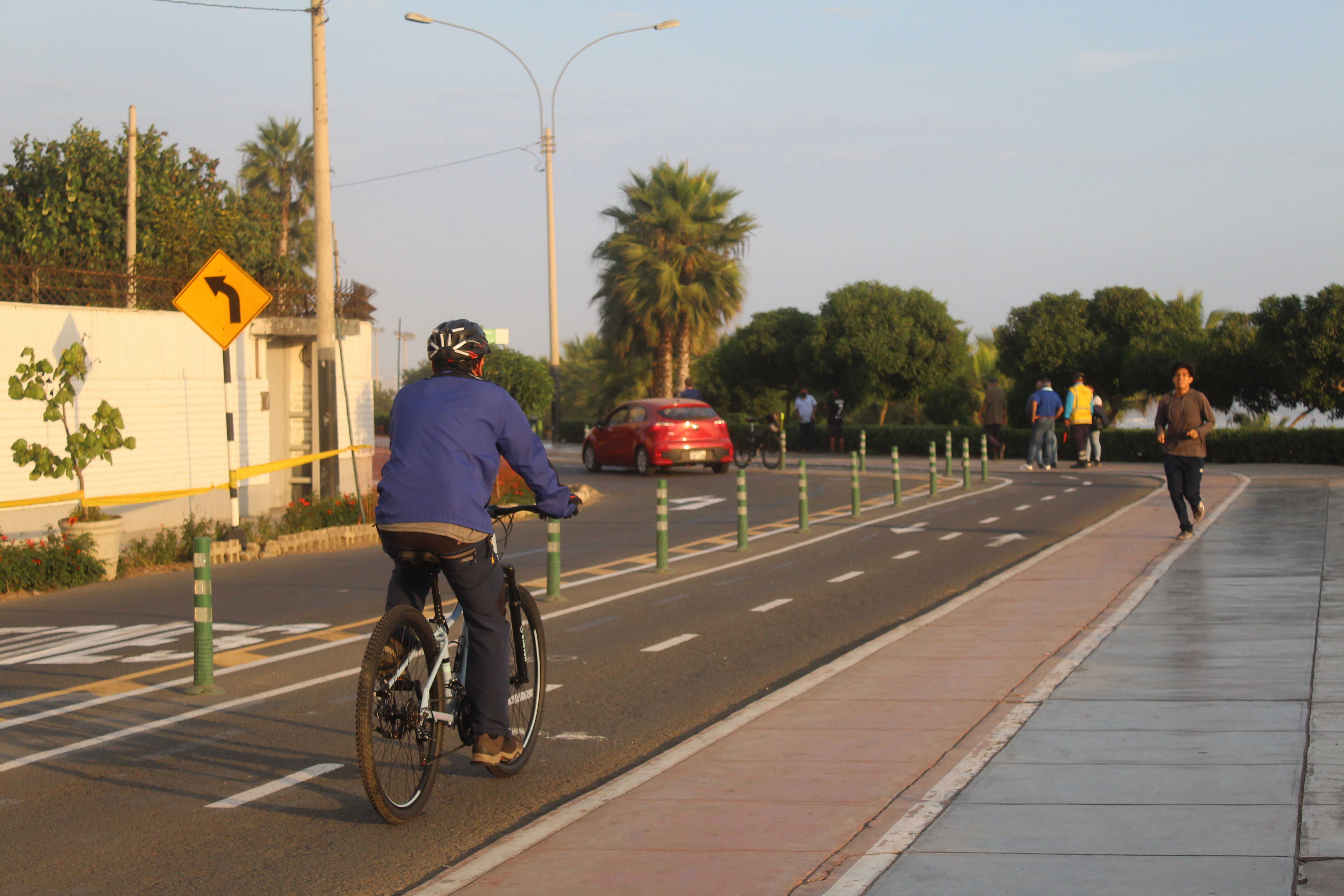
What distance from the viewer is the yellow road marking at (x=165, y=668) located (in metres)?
8.42

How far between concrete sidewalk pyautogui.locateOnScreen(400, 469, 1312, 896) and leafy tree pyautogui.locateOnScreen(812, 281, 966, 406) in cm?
3497

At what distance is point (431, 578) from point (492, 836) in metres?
1.04

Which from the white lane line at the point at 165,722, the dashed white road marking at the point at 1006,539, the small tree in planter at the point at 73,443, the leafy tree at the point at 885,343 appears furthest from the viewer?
the leafy tree at the point at 885,343

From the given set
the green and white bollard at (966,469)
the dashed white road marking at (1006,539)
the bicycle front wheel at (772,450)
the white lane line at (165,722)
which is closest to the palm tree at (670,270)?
the bicycle front wheel at (772,450)

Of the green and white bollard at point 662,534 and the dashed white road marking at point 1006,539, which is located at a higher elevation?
the green and white bollard at point 662,534

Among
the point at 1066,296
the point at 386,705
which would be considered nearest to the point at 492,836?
the point at 386,705

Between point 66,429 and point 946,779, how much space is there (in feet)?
43.6

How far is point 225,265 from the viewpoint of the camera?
14.7 meters

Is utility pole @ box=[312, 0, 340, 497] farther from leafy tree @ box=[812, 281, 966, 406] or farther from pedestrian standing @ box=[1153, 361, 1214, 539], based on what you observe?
leafy tree @ box=[812, 281, 966, 406]

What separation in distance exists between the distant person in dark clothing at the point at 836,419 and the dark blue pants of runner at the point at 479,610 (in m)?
33.1

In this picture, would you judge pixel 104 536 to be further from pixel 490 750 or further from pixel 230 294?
pixel 490 750

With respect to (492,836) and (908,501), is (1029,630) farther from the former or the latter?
(908,501)

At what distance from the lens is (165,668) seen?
922cm

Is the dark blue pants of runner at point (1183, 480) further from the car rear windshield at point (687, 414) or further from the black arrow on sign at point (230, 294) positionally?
the car rear windshield at point (687, 414)
